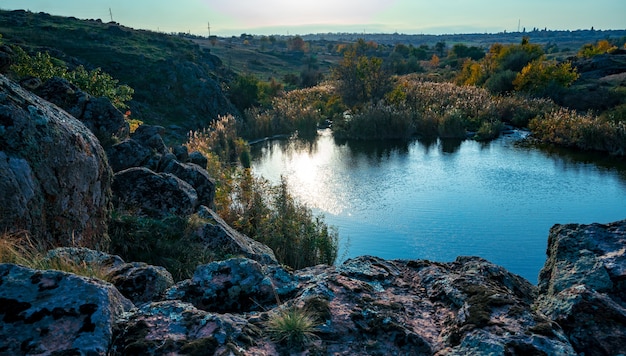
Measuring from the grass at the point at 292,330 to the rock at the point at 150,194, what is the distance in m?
4.46

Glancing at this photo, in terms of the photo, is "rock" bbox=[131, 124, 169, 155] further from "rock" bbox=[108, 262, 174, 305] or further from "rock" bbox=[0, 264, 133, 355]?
"rock" bbox=[0, 264, 133, 355]

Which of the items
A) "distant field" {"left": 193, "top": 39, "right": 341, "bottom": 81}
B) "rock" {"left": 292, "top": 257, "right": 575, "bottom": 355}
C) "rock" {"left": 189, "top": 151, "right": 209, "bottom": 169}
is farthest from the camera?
"distant field" {"left": 193, "top": 39, "right": 341, "bottom": 81}

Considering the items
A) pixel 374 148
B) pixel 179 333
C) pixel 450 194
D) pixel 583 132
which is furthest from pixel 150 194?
pixel 583 132

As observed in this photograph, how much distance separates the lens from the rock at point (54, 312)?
2.10m

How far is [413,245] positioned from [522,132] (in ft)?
56.7

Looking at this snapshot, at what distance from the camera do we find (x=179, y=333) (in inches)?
92.6

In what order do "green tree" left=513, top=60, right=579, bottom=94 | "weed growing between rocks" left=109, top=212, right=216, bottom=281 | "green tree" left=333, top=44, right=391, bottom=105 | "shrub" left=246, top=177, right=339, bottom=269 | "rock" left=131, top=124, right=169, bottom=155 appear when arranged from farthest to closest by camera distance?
1. "green tree" left=513, top=60, right=579, bottom=94
2. "green tree" left=333, top=44, right=391, bottom=105
3. "shrub" left=246, top=177, right=339, bottom=269
4. "rock" left=131, top=124, right=169, bottom=155
5. "weed growing between rocks" left=109, top=212, right=216, bottom=281

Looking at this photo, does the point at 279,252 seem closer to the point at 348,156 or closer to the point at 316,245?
the point at 316,245

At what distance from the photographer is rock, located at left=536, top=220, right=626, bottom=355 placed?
8.03 ft

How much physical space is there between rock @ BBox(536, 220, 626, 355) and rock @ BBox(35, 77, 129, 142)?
274 inches

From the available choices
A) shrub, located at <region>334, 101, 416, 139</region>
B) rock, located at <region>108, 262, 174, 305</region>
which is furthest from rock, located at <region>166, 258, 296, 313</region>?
shrub, located at <region>334, 101, 416, 139</region>

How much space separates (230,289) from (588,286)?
7.47 ft

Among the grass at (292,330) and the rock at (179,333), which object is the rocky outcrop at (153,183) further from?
the grass at (292,330)

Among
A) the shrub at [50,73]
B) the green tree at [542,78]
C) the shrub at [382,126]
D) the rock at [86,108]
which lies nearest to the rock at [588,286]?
the rock at [86,108]
